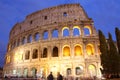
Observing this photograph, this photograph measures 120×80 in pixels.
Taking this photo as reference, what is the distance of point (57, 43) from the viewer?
27719 millimetres

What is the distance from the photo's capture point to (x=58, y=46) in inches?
1085

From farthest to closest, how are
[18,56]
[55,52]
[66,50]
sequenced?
1. [18,56]
2. [55,52]
3. [66,50]

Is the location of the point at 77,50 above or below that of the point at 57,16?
below

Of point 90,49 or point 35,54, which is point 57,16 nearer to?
point 35,54

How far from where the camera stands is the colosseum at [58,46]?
26016mm

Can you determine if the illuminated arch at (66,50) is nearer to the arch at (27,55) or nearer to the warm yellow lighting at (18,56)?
the arch at (27,55)

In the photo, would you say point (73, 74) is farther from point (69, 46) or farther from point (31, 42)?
point (31, 42)

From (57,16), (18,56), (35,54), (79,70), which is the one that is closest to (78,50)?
(79,70)

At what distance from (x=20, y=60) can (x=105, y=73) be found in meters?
20.5

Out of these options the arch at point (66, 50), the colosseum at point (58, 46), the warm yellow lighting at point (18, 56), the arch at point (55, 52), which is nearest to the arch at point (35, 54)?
the colosseum at point (58, 46)

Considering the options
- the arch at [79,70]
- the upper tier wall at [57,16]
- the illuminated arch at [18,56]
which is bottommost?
the arch at [79,70]

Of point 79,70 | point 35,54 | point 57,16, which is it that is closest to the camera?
point 79,70

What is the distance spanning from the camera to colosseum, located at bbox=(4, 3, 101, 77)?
26016 mm

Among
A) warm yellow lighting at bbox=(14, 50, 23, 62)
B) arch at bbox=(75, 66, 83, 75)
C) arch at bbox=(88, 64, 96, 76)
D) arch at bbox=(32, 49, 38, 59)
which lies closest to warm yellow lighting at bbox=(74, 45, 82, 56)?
arch at bbox=(75, 66, 83, 75)
